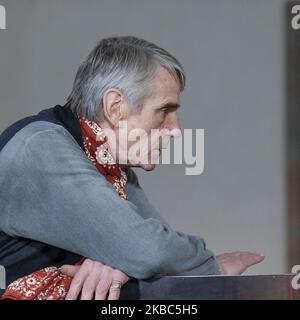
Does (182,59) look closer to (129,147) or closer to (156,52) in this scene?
(156,52)

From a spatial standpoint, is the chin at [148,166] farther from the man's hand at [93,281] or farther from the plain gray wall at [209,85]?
the man's hand at [93,281]

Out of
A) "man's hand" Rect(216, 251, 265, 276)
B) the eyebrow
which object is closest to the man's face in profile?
the eyebrow

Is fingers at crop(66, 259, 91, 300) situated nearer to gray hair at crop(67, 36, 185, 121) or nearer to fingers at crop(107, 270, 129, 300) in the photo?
fingers at crop(107, 270, 129, 300)

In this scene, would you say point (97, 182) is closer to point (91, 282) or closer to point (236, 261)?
point (91, 282)

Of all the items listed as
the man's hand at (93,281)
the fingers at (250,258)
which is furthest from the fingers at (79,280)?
the fingers at (250,258)

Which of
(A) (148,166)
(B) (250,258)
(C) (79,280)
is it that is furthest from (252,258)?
(C) (79,280)

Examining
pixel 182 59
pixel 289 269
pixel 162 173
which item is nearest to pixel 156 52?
pixel 182 59

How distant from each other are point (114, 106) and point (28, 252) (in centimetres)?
31

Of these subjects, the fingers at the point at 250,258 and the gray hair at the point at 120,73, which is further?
the fingers at the point at 250,258

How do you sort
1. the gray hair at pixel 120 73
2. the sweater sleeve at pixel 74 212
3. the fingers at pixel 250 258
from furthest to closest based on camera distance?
the fingers at pixel 250 258
the gray hair at pixel 120 73
the sweater sleeve at pixel 74 212

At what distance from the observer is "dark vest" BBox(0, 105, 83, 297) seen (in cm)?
118

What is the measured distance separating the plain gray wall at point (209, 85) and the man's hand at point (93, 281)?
10.1 inches

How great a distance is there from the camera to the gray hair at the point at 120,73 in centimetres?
123

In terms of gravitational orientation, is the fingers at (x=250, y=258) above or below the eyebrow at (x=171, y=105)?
below
